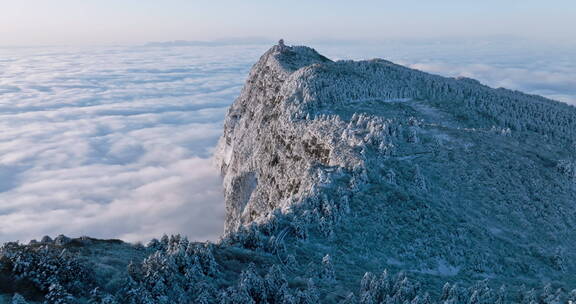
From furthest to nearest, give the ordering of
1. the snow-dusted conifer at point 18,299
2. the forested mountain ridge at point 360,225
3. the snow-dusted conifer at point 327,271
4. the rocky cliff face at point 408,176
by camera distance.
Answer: the rocky cliff face at point 408,176
the snow-dusted conifer at point 327,271
the forested mountain ridge at point 360,225
the snow-dusted conifer at point 18,299

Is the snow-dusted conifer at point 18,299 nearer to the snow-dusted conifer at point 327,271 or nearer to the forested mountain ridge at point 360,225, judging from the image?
the forested mountain ridge at point 360,225

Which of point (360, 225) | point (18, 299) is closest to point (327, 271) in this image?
point (360, 225)

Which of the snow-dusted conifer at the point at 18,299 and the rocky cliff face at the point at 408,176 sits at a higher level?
the snow-dusted conifer at the point at 18,299

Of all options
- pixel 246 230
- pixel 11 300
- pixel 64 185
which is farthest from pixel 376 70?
pixel 64 185

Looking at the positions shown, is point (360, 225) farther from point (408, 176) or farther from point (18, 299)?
point (18, 299)

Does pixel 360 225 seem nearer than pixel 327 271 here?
No

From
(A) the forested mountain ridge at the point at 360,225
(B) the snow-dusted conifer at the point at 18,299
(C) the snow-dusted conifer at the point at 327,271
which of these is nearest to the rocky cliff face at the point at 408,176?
(A) the forested mountain ridge at the point at 360,225

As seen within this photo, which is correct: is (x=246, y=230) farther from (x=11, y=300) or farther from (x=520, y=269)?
(x=520, y=269)
